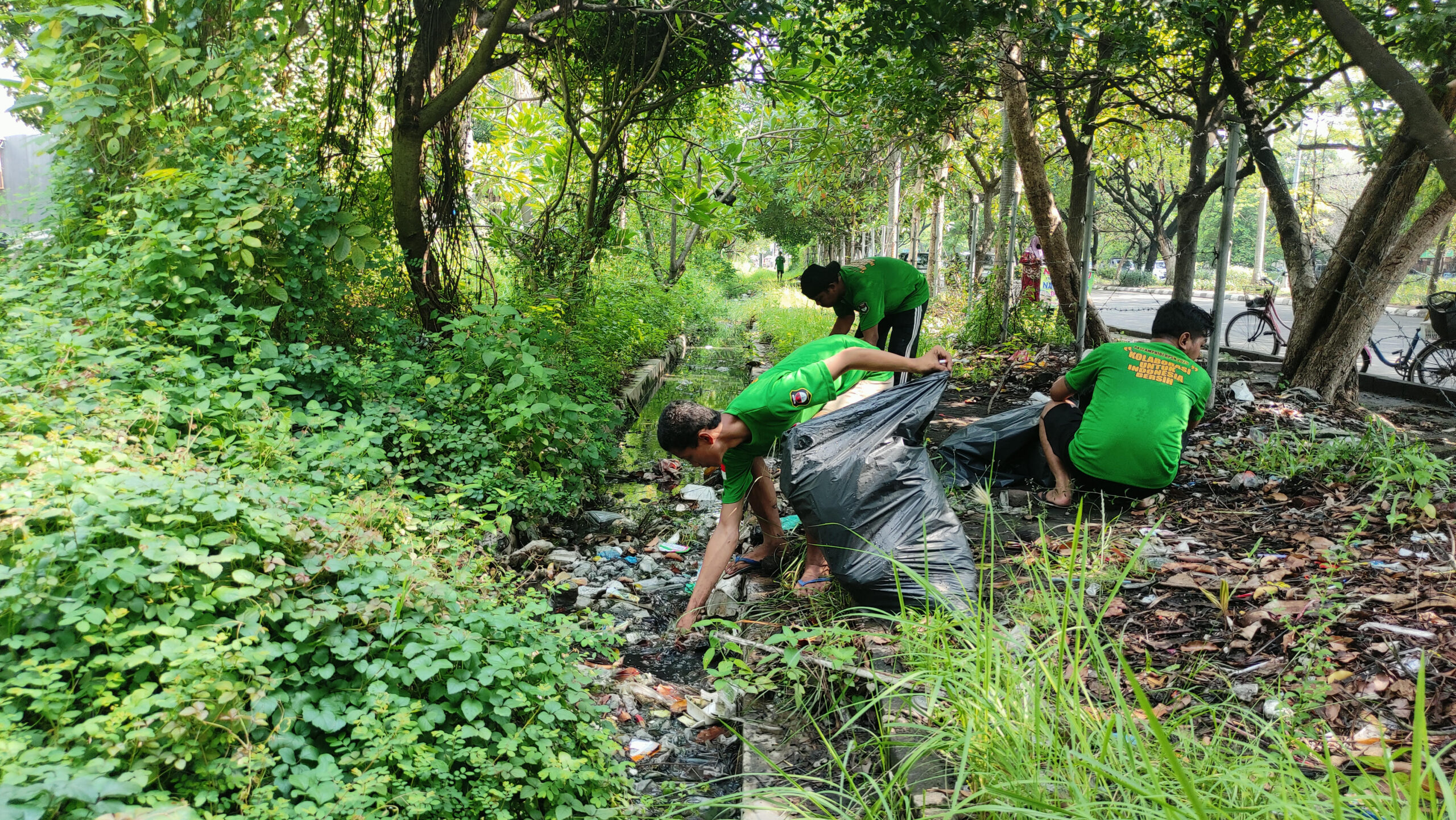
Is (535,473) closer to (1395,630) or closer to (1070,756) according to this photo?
(1070,756)

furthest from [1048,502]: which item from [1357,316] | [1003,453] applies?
[1357,316]

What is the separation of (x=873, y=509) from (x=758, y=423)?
59 centimetres

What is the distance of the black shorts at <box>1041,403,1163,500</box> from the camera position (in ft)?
13.3

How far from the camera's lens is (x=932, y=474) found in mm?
3195

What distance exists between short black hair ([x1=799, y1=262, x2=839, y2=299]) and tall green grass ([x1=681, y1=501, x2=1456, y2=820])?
2.90 metres

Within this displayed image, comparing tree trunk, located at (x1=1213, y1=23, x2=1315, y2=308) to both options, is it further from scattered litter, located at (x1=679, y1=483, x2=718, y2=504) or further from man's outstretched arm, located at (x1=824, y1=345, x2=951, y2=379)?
scattered litter, located at (x1=679, y1=483, x2=718, y2=504)

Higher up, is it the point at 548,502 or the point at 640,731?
the point at 548,502

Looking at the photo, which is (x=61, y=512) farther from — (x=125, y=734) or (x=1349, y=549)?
A: (x=1349, y=549)

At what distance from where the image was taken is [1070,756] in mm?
1658

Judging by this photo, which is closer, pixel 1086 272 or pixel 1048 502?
pixel 1048 502

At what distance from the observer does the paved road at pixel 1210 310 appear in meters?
11.1

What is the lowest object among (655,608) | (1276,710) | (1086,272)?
(655,608)

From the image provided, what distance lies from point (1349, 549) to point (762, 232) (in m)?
31.9

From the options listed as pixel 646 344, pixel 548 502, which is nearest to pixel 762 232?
pixel 646 344
